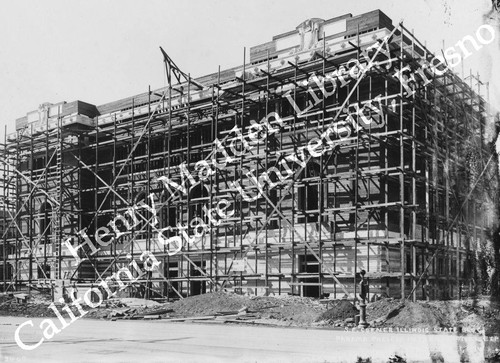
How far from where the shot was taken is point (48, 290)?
3500 cm

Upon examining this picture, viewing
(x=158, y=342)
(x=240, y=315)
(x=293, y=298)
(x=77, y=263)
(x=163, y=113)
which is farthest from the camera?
(x=77, y=263)

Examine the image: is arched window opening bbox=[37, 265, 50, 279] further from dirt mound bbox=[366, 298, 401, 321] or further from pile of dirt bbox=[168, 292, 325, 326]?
dirt mound bbox=[366, 298, 401, 321]

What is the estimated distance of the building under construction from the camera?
2466cm

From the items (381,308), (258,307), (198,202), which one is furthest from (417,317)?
(198,202)

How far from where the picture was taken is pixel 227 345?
44.3ft

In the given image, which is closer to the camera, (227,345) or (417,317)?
(227,345)

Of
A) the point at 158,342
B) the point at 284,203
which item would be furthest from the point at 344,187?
the point at 158,342

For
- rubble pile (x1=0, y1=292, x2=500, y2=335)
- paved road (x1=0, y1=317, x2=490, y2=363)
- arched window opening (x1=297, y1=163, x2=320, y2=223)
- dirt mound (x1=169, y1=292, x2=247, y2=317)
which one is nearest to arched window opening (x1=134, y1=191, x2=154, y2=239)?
rubble pile (x1=0, y1=292, x2=500, y2=335)

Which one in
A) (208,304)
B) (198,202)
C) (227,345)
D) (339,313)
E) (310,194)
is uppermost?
(310,194)

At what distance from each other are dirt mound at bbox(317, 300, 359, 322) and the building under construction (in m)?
3.07

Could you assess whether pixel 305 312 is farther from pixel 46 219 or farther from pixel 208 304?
pixel 46 219

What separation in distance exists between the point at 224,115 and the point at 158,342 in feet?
55.2

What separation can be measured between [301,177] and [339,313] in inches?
350

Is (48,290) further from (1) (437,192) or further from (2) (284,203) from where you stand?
(1) (437,192)
